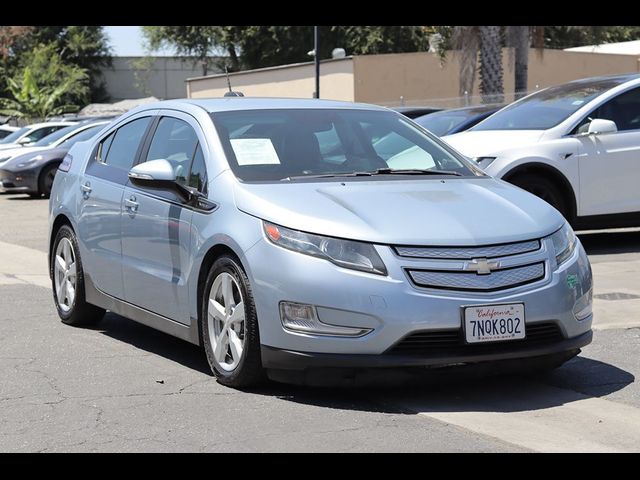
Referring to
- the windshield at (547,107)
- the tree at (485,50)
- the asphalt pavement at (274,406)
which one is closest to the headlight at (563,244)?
the asphalt pavement at (274,406)

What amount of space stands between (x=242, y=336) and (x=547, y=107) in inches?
277

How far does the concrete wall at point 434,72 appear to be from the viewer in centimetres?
3612

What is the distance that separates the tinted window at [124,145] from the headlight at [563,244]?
292cm

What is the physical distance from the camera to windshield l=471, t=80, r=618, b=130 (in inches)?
472

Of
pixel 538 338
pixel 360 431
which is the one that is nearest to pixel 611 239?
pixel 538 338

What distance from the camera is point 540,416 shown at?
5711 mm

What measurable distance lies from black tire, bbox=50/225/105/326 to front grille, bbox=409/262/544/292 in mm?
3250

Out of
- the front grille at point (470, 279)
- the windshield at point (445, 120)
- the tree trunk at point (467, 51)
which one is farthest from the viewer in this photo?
the tree trunk at point (467, 51)

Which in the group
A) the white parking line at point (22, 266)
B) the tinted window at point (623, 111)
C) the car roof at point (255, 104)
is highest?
the car roof at point (255, 104)

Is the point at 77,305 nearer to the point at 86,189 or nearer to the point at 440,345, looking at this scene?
the point at 86,189

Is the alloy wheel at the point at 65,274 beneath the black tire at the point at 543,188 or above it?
beneath

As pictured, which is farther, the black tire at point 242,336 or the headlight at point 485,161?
the headlight at point 485,161

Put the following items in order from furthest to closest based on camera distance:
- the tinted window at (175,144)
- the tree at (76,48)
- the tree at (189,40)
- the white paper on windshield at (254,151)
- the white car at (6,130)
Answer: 1. the tree at (76,48)
2. the tree at (189,40)
3. the white car at (6,130)
4. the tinted window at (175,144)
5. the white paper on windshield at (254,151)

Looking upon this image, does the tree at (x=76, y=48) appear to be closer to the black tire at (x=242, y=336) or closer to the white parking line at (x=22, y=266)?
the white parking line at (x=22, y=266)
